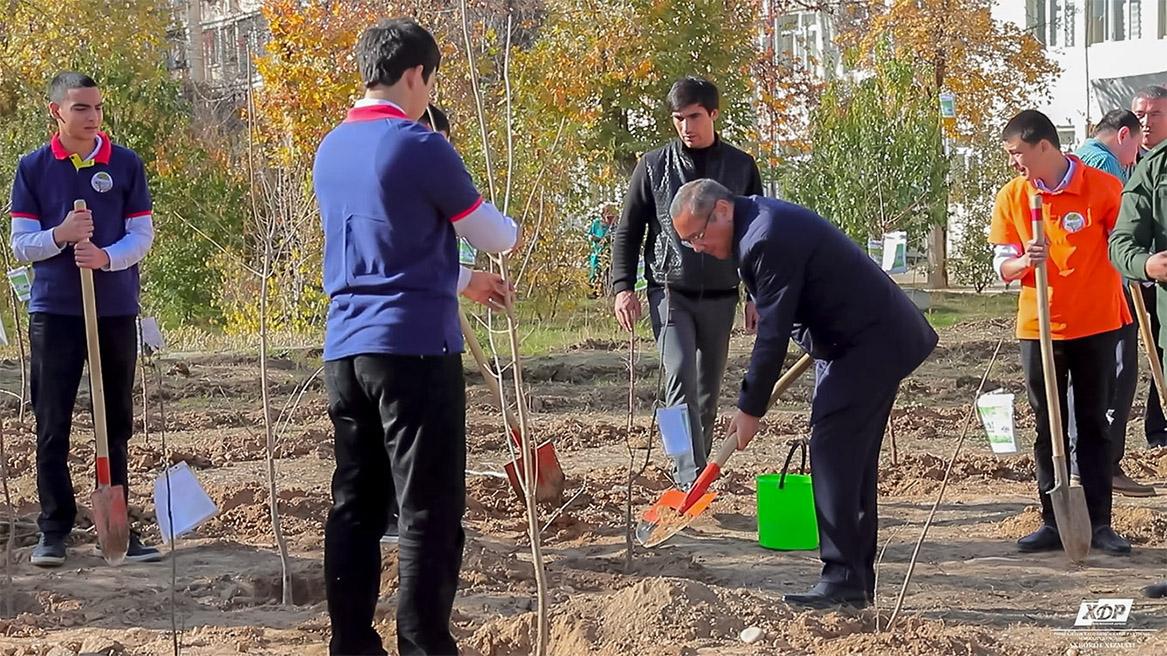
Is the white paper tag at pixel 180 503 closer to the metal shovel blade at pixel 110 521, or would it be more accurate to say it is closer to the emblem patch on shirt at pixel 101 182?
the metal shovel blade at pixel 110 521

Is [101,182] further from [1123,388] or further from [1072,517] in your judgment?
[1123,388]

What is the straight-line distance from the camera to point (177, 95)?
19.3 metres

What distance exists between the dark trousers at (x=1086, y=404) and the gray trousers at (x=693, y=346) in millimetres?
1242

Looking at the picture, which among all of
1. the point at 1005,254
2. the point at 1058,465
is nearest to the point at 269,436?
the point at 1058,465

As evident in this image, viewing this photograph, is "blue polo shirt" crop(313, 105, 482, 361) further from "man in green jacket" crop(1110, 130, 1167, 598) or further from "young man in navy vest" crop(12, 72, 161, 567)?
"man in green jacket" crop(1110, 130, 1167, 598)

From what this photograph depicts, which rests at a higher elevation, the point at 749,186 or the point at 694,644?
the point at 749,186

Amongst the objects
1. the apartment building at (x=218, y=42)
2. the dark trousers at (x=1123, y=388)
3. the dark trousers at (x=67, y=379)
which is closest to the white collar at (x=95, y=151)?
the dark trousers at (x=67, y=379)

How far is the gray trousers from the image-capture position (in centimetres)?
619

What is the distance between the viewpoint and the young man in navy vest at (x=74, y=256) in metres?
5.48

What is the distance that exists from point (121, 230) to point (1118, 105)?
81.5 feet

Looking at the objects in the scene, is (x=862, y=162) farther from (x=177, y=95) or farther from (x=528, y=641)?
(x=528, y=641)

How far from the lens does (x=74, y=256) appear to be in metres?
5.39

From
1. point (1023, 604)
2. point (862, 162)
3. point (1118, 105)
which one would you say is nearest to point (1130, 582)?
point (1023, 604)

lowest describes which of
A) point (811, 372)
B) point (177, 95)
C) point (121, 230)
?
point (811, 372)
